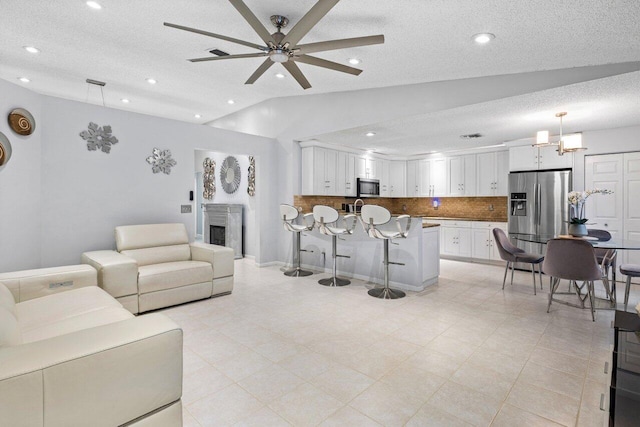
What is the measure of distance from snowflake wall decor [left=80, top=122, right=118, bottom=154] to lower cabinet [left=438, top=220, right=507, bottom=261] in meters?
6.20

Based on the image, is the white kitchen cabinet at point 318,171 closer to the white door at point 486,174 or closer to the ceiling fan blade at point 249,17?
the white door at point 486,174

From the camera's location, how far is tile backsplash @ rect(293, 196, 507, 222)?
6.66m

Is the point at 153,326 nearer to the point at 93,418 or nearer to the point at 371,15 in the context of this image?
the point at 93,418

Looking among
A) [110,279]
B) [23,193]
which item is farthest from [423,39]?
[23,193]

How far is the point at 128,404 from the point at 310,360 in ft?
4.61

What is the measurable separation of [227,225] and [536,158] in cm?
603

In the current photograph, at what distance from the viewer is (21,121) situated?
327cm

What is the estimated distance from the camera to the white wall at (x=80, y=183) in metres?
3.33

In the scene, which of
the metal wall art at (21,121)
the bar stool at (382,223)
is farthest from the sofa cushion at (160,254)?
the bar stool at (382,223)

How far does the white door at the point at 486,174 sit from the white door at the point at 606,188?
5.19ft

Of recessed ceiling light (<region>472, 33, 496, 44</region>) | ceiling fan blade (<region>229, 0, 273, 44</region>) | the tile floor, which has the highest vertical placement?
recessed ceiling light (<region>472, 33, 496, 44</region>)

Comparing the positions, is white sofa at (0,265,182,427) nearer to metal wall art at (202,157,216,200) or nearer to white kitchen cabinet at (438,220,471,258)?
metal wall art at (202,157,216,200)

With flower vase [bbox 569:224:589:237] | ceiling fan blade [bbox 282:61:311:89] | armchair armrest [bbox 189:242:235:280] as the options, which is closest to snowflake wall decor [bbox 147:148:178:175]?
armchair armrest [bbox 189:242:235:280]

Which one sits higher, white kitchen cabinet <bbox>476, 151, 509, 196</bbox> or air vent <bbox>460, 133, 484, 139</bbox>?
air vent <bbox>460, 133, 484, 139</bbox>
